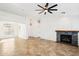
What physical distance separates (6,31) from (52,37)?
3.42 feet

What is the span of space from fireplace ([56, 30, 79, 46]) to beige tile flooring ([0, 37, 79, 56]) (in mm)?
114

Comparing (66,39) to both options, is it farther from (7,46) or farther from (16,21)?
(7,46)

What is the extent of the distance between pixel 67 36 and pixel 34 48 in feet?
2.70

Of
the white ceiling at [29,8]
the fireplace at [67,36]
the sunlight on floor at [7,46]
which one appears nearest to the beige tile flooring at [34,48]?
the sunlight on floor at [7,46]

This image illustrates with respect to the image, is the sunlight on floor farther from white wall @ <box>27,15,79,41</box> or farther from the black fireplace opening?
the black fireplace opening

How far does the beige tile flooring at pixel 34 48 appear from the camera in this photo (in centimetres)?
262

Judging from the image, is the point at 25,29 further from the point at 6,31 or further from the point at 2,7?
the point at 2,7

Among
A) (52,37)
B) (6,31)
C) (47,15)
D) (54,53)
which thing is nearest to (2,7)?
(6,31)

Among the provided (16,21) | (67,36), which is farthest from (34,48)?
(67,36)

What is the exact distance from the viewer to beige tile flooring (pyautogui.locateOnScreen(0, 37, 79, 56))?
8.60 ft

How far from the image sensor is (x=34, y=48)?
2.69 m

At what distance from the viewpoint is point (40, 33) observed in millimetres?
2811

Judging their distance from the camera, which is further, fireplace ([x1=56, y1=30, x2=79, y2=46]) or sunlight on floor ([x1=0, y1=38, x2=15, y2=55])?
fireplace ([x1=56, y1=30, x2=79, y2=46])

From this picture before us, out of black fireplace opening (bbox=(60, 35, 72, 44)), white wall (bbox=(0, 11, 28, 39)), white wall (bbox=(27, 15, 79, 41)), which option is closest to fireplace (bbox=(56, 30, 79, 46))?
black fireplace opening (bbox=(60, 35, 72, 44))
